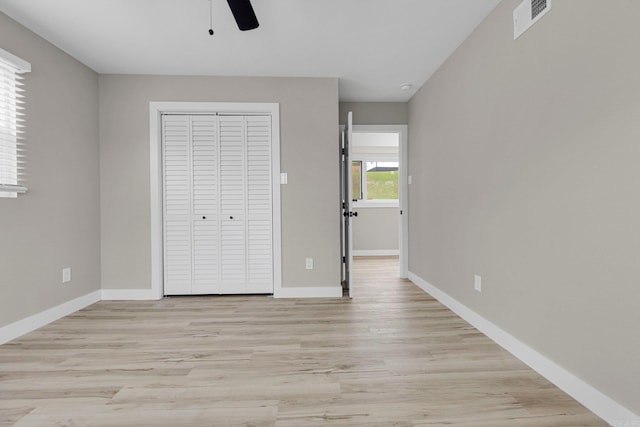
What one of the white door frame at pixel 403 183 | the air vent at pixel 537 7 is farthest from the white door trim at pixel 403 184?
the air vent at pixel 537 7

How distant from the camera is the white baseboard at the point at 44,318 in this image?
2318 mm

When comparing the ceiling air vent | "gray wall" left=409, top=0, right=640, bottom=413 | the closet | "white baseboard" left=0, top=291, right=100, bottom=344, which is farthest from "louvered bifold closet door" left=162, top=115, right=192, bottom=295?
the ceiling air vent

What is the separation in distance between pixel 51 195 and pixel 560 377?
12.7 ft

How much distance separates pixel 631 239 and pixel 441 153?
79.3 inches

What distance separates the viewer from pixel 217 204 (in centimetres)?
345

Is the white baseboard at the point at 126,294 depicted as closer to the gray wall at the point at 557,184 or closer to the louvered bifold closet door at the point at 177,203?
the louvered bifold closet door at the point at 177,203

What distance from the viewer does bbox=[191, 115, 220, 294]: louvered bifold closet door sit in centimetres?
343

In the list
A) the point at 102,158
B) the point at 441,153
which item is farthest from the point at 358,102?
the point at 102,158

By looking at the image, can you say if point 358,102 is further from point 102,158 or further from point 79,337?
point 79,337

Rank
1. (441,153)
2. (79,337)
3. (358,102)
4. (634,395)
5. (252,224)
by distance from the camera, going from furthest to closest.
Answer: (358,102)
(252,224)
(441,153)
(79,337)
(634,395)

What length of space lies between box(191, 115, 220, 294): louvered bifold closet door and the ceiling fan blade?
5.30ft

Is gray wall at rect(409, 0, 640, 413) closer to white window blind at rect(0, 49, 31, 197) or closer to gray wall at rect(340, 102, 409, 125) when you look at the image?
gray wall at rect(340, 102, 409, 125)

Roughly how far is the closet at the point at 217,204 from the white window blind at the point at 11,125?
3.83ft

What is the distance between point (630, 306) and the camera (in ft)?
4.32
